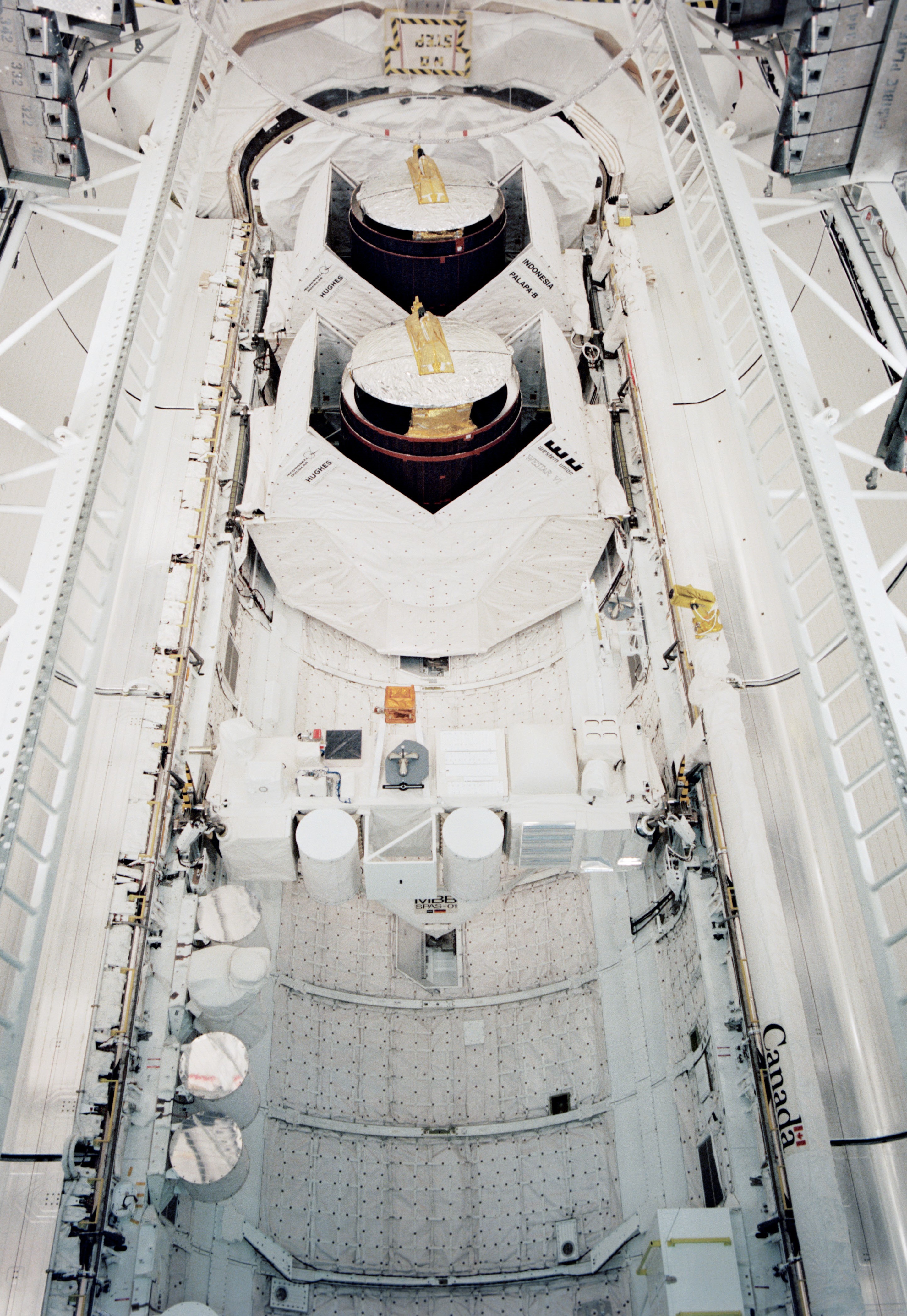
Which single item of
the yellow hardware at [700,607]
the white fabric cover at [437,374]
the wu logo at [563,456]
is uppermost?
the white fabric cover at [437,374]

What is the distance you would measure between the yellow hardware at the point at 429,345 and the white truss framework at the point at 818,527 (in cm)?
→ 183

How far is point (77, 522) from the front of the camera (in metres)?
5.32

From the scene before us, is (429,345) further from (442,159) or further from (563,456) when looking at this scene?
(442,159)

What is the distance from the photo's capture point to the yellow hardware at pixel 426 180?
8984 millimetres

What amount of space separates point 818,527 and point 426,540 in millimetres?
3013

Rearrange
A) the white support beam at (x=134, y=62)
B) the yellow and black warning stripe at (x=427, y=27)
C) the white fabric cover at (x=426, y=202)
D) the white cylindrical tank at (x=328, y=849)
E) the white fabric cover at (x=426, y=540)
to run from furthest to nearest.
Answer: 1. the yellow and black warning stripe at (x=427, y=27)
2. the white fabric cover at (x=426, y=202)
3. the white support beam at (x=134, y=62)
4. the white fabric cover at (x=426, y=540)
5. the white cylindrical tank at (x=328, y=849)

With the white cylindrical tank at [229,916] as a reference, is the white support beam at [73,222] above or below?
above

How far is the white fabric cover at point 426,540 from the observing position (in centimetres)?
745

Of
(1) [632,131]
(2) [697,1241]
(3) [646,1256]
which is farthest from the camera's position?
(1) [632,131]

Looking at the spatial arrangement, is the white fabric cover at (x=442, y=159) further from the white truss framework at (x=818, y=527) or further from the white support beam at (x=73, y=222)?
the white support beam at (x=73, y=222)

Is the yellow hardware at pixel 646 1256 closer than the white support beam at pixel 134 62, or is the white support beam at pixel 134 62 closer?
the yellow hardware at pixel 646 1256

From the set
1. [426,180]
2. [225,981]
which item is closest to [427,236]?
[426,180]

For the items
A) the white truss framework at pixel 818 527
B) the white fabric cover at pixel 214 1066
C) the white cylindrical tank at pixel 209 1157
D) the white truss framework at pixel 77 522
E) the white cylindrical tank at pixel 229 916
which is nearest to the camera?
the white truss framework at pixel 77 522

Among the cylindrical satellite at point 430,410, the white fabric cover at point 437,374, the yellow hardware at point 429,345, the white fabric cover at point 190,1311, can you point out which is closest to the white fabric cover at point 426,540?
the cylindrical satellite at point 430,410
